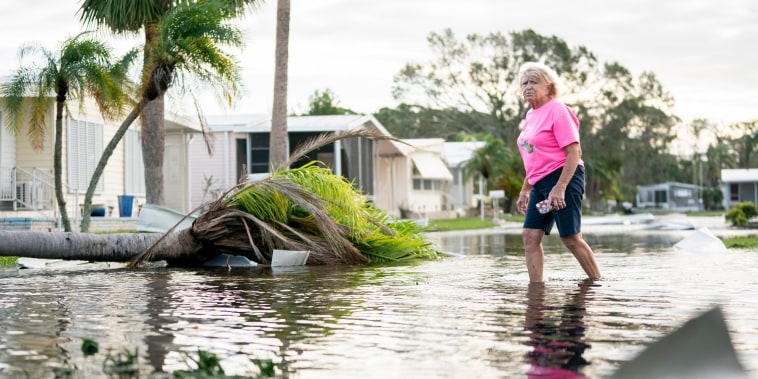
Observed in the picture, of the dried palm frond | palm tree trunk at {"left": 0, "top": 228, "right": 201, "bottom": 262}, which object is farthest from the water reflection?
palm tree trunk at {"left": 0, "top": 228, "right": 201, "bottom": 262}

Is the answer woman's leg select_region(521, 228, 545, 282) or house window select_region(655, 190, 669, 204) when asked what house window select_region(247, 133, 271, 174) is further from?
house window select_region(655, 190, 669, 204)

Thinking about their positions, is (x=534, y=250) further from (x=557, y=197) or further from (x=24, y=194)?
(x=24, y=194)

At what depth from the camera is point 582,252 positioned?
28.9 feet

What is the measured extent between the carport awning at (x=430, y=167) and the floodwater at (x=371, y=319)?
39.1 meters

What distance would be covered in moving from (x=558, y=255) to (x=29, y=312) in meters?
9.02

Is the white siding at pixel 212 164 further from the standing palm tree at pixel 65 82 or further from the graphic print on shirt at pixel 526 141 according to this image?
the graphic print on shirt at pixel 526 141

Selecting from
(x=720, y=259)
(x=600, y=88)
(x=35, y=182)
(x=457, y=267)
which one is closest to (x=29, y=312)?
(x=457, y=267)

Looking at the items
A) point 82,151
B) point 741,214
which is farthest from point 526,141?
point 741,214

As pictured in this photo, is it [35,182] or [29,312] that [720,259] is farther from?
[35,182]

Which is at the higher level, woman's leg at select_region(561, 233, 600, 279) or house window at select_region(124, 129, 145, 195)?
house window at select_region(124, 129, 145, 195)

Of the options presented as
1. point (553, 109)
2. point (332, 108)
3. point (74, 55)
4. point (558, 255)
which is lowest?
point (558, 255)

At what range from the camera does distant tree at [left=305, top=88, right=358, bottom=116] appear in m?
80.7

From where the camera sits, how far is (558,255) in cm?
1442

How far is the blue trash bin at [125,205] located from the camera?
26359 millimetres
